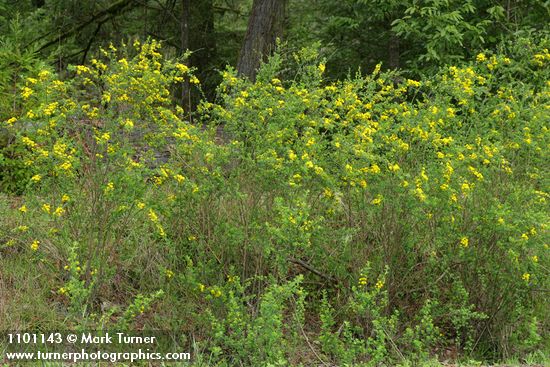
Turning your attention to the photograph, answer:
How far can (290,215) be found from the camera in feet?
17.3

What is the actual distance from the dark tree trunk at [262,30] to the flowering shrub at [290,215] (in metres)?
4.02

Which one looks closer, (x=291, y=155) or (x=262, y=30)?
(x=291, y=155)

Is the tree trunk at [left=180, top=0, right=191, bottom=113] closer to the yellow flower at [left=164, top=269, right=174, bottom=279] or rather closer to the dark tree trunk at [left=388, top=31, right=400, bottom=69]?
the dark tree trunk at [left=388, top=31, right=400, bottom=69]


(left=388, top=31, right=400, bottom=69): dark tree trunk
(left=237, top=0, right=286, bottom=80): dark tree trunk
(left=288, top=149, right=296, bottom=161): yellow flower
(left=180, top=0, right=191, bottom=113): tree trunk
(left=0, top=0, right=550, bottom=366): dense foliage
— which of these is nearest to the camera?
(left=288, top=149, right=296, bottom=161): yellow flower

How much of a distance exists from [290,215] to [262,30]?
18.5 feet

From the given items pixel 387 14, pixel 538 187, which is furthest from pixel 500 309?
pixel 387 14

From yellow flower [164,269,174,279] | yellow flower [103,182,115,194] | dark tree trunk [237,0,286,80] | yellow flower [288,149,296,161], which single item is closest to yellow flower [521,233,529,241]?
yellow flower [288,149,296,161]

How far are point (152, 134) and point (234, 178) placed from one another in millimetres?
743

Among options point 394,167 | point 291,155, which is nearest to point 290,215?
point 291,155

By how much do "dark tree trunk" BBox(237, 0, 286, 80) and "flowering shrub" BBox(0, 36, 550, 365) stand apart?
4.02m

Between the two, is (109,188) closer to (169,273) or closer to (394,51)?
(169,273)

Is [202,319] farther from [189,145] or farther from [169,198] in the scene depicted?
[189,145]

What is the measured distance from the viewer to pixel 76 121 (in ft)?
19.6

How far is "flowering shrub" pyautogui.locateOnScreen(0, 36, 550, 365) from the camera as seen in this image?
560 cm
